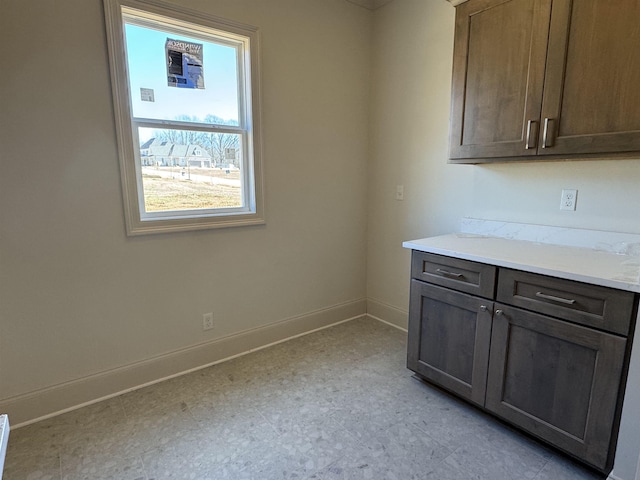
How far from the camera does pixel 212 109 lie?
242 centimetres

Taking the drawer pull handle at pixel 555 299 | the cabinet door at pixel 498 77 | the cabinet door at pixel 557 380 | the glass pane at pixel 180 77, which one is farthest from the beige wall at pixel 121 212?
the drawer pull handle at pixel 555 299

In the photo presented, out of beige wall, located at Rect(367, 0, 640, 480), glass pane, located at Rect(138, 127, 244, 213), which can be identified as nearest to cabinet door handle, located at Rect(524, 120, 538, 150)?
beige wall, located at Rect(367, 0, 640, 480)

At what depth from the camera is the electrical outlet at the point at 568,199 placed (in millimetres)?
2031

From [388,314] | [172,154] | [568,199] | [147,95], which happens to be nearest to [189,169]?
[172,154]

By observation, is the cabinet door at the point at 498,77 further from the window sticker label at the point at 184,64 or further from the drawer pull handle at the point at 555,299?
the window sticker label at the point at 184,64

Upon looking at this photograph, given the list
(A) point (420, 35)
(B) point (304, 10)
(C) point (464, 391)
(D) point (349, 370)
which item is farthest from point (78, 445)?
(A) point (420, 35)

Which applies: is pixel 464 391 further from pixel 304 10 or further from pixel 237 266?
pixel 304 10

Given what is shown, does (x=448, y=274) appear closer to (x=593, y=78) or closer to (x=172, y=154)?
(x=593, y=78)

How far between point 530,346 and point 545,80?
1304 mm

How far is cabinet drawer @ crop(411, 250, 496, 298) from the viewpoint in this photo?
182 cm

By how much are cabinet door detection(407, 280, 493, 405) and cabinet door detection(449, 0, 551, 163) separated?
2.80ft

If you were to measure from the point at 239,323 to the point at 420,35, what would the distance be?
2.57m

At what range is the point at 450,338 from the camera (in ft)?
6.66

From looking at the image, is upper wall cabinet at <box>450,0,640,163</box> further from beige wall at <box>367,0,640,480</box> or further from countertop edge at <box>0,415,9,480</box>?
countertop edge at <box>0,415,9,480</box>
